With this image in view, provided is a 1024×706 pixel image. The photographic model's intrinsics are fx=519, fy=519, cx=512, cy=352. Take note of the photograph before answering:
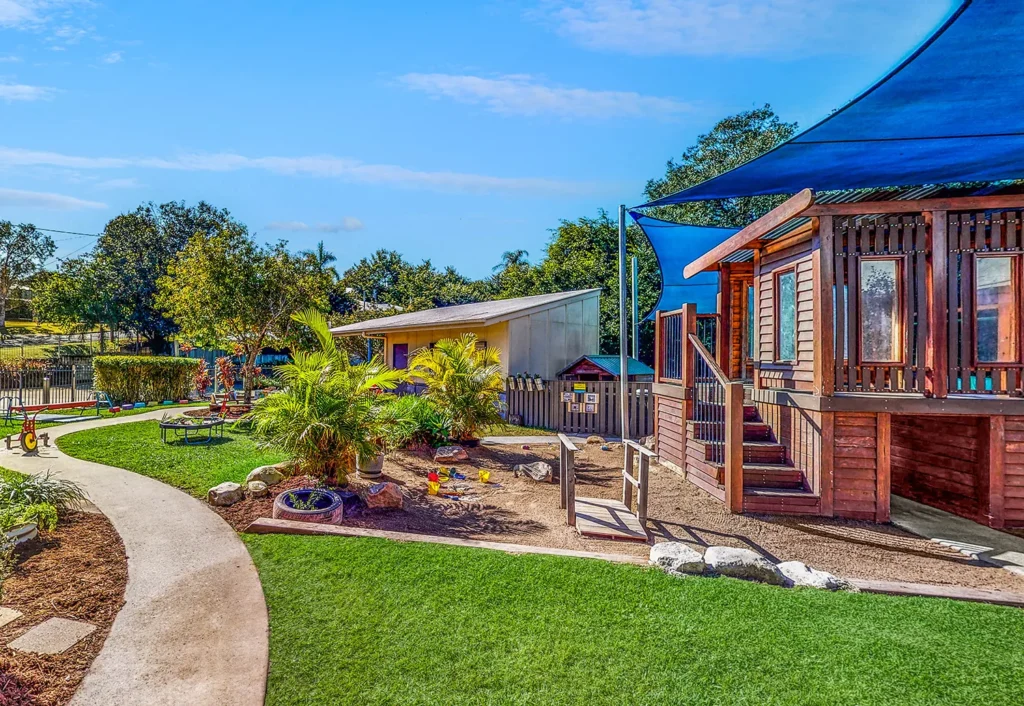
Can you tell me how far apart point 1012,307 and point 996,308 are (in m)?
0.17

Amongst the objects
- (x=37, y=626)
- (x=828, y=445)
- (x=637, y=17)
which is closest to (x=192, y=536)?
(x=37, y=626)

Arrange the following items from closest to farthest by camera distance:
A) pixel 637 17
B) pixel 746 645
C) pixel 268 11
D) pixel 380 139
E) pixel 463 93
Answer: pixel 746 645, pixel 637 17, pixel 268 11, pixel 463 93, pixel 380 139

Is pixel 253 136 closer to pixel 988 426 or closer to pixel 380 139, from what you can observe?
pixel 380 139

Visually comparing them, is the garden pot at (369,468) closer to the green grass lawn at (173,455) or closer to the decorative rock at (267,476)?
the decorative rock at (267,476)

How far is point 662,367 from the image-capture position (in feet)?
30.1

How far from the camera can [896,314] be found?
21.1ft

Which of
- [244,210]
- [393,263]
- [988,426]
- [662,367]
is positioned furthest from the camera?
[393,263]

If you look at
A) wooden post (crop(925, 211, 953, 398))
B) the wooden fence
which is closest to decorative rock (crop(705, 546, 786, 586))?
wooden post (crop(925, 211, 953, 398))

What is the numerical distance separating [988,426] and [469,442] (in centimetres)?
773

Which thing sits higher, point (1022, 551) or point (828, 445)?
point (828, 445)

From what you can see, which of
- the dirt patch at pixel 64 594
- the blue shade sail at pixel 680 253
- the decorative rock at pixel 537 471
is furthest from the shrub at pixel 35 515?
the blue shade sail at pixel 680 253

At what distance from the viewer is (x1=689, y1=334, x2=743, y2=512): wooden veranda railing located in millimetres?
6258

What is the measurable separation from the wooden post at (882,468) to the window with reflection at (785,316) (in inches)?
55.7

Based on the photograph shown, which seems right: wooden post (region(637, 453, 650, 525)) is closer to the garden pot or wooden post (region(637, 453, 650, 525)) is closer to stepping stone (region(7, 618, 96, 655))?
the garden pot
